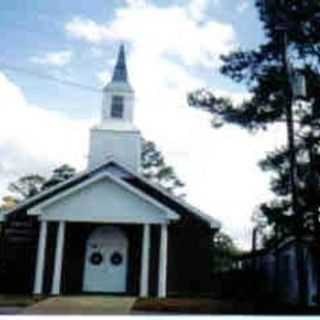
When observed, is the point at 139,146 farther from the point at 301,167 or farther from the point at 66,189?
the point at 301,167

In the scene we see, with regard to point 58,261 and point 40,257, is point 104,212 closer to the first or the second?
point 58,261

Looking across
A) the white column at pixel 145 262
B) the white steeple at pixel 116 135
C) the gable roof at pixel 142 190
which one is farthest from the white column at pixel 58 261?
the white steeple at pixel 116 135

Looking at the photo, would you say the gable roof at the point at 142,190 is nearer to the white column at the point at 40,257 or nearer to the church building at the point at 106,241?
the church building at the point at 106,241

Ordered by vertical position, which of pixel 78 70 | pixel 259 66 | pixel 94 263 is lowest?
pixel 94 263

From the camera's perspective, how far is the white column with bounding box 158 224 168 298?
826cm

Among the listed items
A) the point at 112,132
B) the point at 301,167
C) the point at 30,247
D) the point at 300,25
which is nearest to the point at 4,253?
the point at 30,247

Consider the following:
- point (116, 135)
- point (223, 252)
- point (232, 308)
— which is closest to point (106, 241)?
point (116, 135)

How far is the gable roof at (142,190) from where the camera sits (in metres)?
8.78

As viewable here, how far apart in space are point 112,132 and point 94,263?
7.87ft

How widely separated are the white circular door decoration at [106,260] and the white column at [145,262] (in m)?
0.50

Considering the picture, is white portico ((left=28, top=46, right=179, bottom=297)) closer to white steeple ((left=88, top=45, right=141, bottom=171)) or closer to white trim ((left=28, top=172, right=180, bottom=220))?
white trim ((left=28, top=172, right=180, bottom=220))

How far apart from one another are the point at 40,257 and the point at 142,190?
1761mm

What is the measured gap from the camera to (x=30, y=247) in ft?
29.2

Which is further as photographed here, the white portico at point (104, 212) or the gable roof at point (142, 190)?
the gable roof at point (142, 190)
